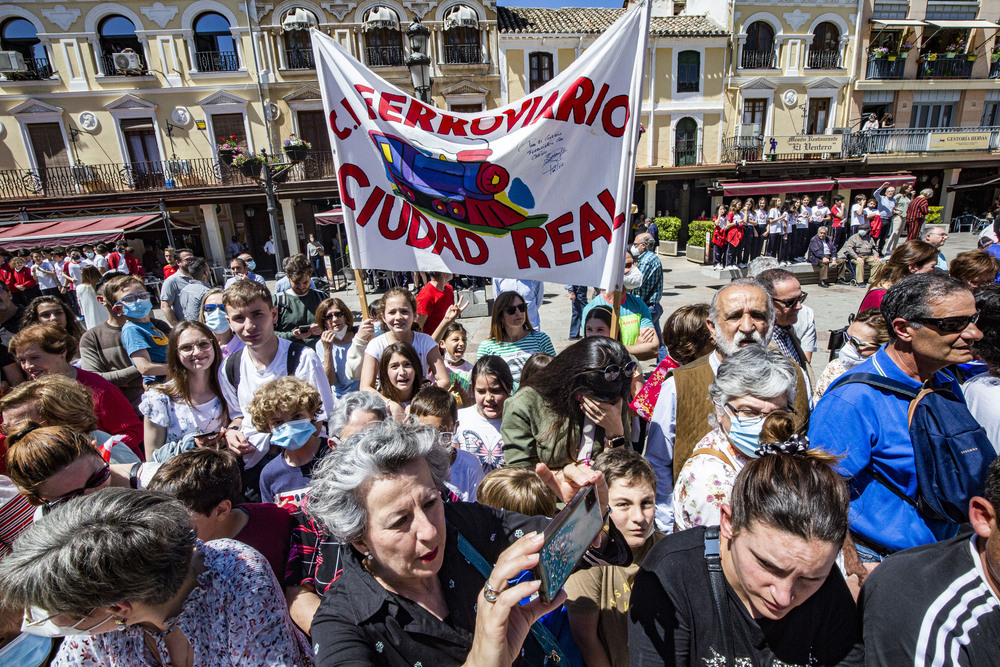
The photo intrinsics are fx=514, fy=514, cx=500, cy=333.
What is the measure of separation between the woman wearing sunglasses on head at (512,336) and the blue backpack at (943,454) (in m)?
2.42

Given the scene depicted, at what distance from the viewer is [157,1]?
19.2 m

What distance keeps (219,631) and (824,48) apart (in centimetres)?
2978

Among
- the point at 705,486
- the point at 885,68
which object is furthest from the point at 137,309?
the point at 885,68

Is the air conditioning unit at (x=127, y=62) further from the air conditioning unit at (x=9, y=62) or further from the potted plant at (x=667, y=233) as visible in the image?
the potted plant at (x=667, y=233)

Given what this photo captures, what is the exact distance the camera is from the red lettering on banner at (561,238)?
3.58 m

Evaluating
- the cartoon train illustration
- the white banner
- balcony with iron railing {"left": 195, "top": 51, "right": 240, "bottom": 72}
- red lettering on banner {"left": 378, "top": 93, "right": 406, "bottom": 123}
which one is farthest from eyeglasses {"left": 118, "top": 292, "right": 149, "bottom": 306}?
balcony with iron railing {"left": 195, "top": 51, "right": 240, "bottom": 72}

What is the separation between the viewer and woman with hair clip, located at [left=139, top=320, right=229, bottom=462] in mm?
3160

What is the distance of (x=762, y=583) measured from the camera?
136cm

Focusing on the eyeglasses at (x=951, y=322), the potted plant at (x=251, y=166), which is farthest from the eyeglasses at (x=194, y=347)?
the potted plant at (x=251, y=166)

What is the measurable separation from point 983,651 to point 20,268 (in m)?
17.8

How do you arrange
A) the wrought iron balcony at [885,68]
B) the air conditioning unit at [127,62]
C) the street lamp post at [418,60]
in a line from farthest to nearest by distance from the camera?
the wrought iron balcony at [885,68]
the air conditioning unit at [127,62]
the street lamp post at [418,60]

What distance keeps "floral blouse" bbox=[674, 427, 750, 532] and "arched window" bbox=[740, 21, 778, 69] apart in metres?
26.1

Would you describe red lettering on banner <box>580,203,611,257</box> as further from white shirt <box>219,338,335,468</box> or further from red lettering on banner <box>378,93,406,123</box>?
white shirt <box>219,338,335,468</box>

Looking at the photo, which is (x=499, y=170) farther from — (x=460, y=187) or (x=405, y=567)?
(x=405, y=567)
